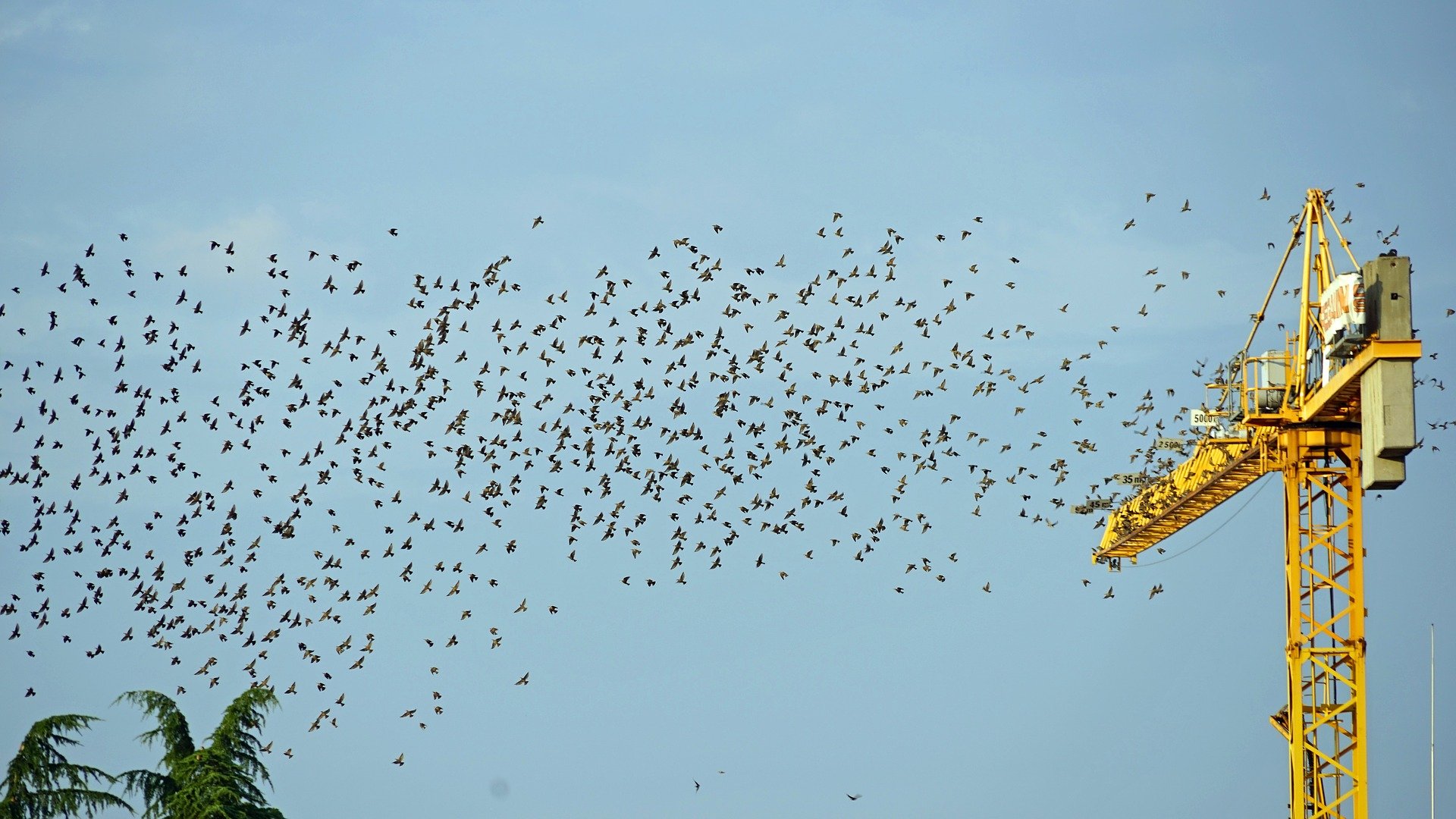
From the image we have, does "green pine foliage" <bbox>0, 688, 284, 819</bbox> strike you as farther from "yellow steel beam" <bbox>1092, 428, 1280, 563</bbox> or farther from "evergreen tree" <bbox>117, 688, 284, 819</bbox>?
"yellow steel beam" <bbox>1092, 428, 1280, 563</bbox>

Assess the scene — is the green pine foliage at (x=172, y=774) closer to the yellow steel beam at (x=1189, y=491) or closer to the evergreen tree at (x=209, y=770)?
the evergreen tree at (x=209, y=770)

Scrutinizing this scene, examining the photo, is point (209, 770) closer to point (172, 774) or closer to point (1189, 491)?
point (172, 774)

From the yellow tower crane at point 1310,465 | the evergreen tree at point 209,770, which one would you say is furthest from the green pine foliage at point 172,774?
the yellow tower crane at point 1310,465

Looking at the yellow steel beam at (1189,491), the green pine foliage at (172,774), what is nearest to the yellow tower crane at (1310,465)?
the yellow steel beam at (1189,491)

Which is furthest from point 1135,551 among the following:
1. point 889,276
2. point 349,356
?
point 349,356

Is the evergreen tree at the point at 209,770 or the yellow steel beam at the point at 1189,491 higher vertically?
the yellow steel beam at the point at 1189,491

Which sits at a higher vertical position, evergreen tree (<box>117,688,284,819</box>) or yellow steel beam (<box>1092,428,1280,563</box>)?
yellow steel beam (<box>1092,428,1280,563</box>)

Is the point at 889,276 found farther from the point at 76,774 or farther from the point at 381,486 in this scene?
the point at 76,774

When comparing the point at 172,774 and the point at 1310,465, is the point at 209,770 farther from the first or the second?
the point at 1310,465

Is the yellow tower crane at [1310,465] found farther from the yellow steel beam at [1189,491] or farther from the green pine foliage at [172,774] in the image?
the green pine foliage at [172,774]

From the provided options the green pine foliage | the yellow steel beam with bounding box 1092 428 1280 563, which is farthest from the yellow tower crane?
the green pine foliage

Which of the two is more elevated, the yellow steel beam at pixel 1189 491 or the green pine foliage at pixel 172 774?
the yellow steel beam at pixel 1189 491

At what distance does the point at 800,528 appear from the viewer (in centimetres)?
6000

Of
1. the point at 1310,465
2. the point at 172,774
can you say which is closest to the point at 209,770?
the point at 172,774
